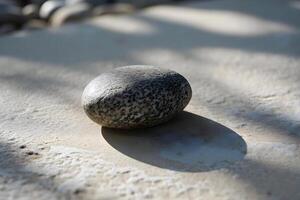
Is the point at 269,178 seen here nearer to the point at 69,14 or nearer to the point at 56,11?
the point at 69,14

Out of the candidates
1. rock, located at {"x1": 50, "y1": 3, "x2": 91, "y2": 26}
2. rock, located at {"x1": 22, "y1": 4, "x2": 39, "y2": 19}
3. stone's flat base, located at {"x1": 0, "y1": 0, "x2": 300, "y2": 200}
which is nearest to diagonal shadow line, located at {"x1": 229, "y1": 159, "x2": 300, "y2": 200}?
stone's flat base, located at {"x1": 0, "y1": 0, "x2": 300, "y2": 200}

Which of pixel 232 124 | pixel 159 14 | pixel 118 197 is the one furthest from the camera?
pixel 159 14

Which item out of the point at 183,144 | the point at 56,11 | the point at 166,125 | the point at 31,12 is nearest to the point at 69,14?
the point at 56,11

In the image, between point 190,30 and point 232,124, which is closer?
point 232,124

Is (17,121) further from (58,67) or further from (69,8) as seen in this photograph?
(69,8)

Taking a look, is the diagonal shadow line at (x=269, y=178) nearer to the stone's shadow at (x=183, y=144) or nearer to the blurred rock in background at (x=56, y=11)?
the stone's shadow at (x=183, y=144)

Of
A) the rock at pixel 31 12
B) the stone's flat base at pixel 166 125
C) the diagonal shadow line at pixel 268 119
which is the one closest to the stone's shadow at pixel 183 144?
the stone's flat base at pixel 166 125

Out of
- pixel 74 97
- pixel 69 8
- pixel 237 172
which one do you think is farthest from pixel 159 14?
pixel 237 172

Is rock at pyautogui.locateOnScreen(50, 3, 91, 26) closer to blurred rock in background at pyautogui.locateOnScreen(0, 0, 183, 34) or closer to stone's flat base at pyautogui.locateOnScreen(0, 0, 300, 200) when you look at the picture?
blurred rock in background at pyautogui.locateOnScreen(0, 0, 183, 34)
